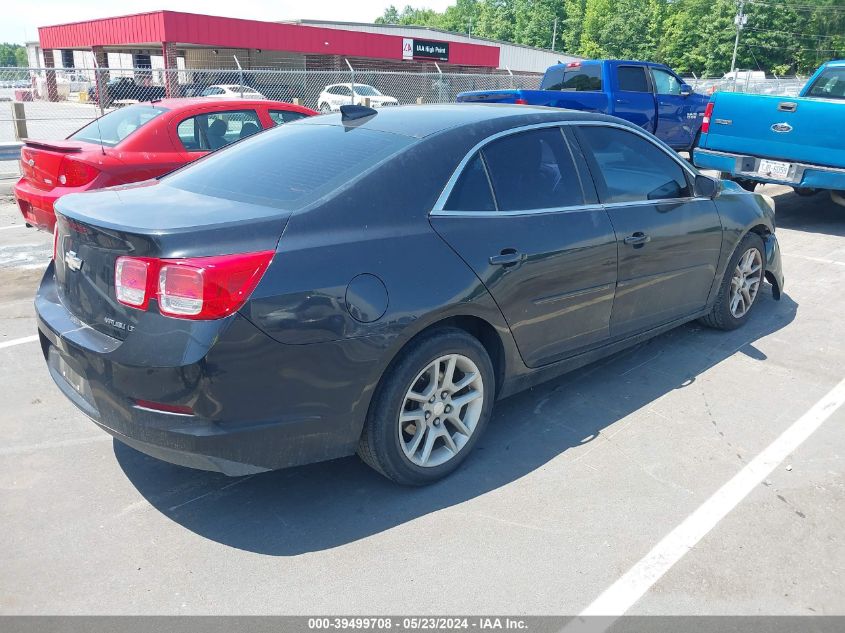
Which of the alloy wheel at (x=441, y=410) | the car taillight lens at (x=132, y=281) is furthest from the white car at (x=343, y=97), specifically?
the car taillight lens at (x=132, y=281)

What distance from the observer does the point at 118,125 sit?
695 centimetres

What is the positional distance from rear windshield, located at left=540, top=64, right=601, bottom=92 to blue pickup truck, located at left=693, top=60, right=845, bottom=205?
3.34 m

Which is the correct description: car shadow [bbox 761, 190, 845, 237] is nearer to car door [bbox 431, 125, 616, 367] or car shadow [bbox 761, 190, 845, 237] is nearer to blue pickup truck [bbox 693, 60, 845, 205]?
blue pickup truck [bbox 693, 60, 845, 205]

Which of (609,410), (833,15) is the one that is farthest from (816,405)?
(833,15)

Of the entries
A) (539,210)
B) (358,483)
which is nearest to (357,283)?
(358,483)

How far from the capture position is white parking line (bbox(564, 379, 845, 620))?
8.60 ft

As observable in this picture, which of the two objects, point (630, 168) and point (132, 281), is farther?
point (630, 168)

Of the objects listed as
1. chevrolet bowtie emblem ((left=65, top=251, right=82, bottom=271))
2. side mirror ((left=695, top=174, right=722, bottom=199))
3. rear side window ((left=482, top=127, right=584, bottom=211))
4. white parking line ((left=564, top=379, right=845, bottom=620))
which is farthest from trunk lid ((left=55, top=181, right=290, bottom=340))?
side mirror ((left=695, top=174, right=722, bottom=199))

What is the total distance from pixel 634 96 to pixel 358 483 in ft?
34.8

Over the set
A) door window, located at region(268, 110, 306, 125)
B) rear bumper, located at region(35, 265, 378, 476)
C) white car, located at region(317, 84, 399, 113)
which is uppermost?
door window, located at region(268, 110, 306, 125)

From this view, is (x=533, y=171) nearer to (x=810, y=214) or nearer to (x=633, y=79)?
(x=810, y=214)

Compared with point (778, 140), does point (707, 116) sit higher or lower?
higher

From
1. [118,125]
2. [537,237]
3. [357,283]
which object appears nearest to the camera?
[357,283]

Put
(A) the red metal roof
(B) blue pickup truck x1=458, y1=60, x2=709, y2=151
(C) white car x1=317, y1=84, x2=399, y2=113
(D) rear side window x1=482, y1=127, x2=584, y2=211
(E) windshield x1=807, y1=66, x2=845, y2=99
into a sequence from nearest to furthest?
(D) rear side window x1=482, y1=127, x2=584, y2=211 < (E) windshield x1=807, y1=66, x2=845, y2=99 < (B) blue pickup truck x1=458, y1=60, x2=709, y2=151 < (C) white car x1=317, y1=84, x2=399, y2=113 < (A) the red metal roof
